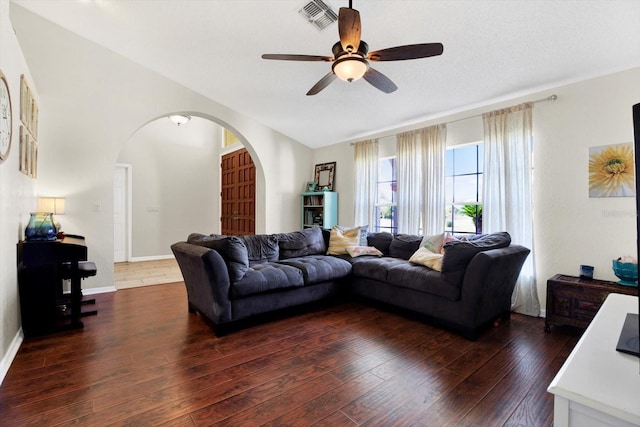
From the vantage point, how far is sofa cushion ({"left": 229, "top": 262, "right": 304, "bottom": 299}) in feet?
8.96

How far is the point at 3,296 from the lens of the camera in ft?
6.93

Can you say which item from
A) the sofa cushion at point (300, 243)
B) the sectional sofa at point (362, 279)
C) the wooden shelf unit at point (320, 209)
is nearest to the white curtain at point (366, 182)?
the wooden shelf unit at point (320, 209)

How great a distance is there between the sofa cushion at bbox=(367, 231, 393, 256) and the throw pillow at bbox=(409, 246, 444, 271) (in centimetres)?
74

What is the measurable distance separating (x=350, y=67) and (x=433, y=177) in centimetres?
238

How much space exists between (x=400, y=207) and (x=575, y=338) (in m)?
2.43

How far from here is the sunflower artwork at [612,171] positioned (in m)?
2.69

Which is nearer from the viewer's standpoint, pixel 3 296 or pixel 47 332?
pixel 3 296

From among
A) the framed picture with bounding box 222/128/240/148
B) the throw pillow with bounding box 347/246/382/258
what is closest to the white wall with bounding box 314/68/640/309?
the throw pillow with bounding box 347/246/382/258

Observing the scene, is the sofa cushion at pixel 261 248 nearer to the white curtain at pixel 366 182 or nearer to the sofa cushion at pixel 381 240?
the sofa cushion at pixel 381 240

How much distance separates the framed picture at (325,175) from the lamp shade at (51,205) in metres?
3.87

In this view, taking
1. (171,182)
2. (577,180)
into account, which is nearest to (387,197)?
(577,180)

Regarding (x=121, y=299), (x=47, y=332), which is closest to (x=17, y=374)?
(x=47, y=332)

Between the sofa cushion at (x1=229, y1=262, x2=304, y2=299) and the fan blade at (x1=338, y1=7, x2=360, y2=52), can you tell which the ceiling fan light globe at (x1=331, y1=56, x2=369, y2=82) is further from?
the sofa cushion at (x1=229, y1=262, x2=304, y2=299)

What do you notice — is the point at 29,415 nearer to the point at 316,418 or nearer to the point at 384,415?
the point at 316,418
